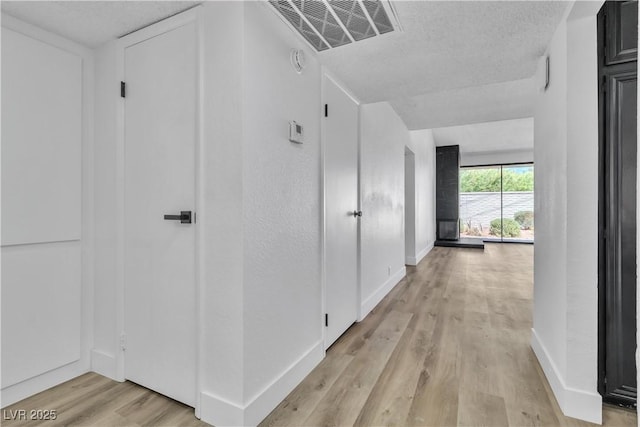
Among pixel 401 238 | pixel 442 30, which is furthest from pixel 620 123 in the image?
pixel 401 238

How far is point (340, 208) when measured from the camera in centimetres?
254

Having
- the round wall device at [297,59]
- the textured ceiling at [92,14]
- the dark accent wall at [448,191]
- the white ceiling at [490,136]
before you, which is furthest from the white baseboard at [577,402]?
the dark accent wall at [448,191]

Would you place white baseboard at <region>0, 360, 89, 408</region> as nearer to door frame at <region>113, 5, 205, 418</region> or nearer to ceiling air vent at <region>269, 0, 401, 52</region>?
door frame at <region>113, 5, 205, 418</region>

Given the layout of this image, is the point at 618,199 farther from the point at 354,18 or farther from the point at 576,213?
the point at 354,18

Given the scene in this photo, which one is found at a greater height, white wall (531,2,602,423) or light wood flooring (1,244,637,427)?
white wall (531,2,602,423)

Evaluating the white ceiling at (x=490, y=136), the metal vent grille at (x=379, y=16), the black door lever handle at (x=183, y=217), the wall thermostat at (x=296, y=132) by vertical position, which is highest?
the white ceiling at (x=490, y=136)

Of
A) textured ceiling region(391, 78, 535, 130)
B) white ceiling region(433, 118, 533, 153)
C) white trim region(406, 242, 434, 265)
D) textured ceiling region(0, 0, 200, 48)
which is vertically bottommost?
white trim region(406, 242, 434, 265)

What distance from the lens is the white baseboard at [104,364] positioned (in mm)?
1900

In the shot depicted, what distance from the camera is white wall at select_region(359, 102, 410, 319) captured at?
3111 millimetres

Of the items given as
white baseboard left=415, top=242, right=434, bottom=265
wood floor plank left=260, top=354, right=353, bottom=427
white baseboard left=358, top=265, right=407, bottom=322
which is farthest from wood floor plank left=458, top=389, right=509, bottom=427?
white baseboard left=415, top=242, right=434, bottom=265

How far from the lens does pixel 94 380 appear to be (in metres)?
1.90

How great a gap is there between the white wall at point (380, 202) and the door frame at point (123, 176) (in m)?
1.74

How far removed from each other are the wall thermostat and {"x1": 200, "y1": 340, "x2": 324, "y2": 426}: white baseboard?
136cm

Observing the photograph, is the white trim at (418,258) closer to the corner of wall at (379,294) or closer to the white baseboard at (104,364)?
the corner of wall at (379,294)
